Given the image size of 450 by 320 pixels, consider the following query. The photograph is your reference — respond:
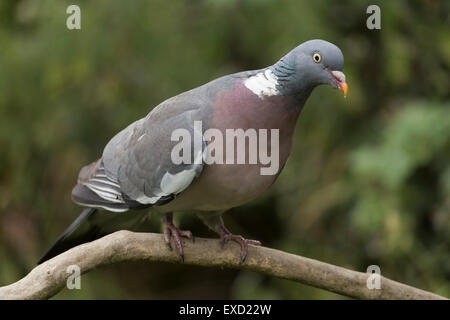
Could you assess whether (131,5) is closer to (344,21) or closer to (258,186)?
→ (344,21)

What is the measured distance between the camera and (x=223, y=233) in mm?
2965

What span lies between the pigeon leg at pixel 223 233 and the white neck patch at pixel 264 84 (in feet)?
2.12

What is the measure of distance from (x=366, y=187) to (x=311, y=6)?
4.00 feet

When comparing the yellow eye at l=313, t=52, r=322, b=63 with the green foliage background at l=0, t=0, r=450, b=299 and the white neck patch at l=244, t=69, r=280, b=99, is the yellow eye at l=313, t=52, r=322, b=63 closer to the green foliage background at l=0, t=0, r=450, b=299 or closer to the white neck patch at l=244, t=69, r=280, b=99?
the white neck patch at l=244, t=69, r=280, b=99

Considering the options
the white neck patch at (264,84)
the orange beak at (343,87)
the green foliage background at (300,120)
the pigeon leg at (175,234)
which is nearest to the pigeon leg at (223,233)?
the pigeon leg at (175,234)

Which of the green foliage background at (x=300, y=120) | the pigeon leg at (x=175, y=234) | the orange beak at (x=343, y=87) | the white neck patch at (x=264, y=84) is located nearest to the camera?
the orange beak at (x=343, y=87)

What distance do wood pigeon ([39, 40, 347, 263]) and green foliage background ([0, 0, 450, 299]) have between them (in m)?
1.43

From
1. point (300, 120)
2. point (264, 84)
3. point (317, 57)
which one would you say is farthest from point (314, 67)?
point (300, 120)

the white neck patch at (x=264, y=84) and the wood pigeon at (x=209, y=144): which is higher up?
the white neck patch at (x=264, y=84)

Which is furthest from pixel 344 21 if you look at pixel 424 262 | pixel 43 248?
pixel 43 248

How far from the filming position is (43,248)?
466 centimetres

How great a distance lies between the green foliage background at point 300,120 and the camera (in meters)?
4.21

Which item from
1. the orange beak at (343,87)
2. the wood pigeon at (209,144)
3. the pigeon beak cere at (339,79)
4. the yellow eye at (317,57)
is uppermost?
the yellow eye at (317,57)

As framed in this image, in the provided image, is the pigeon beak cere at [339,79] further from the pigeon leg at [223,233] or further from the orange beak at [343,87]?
the pigeon leg at [223,233]
